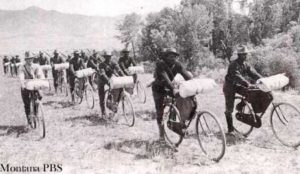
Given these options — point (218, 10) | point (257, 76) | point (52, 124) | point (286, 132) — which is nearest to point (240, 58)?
point (257, 76)

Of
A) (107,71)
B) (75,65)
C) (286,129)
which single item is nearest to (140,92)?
(75,65)

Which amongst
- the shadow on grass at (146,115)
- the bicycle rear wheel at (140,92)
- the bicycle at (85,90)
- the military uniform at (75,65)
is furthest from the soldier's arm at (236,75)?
the bicycle rear wheel at (140,92)

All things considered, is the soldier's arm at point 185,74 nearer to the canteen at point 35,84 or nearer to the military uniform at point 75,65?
the canteen at point 35,84

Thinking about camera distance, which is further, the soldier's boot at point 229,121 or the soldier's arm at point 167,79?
the soldier's boot at point 229,121

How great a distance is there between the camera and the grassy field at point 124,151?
7270 millimetres

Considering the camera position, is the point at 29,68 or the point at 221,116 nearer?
the point at 29,68

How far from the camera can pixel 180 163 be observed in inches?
293

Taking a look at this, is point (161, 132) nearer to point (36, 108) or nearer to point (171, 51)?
point (171, 51)

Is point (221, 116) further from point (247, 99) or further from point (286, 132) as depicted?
point (247, 99)

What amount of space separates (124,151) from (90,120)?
4051mm

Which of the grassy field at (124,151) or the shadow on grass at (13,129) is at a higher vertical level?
the grassy field at (124,151)

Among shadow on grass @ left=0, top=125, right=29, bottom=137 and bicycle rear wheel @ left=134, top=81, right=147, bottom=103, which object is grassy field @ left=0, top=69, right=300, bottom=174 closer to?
shadow on grass @ left=0, top=125, right=29, bottom=137

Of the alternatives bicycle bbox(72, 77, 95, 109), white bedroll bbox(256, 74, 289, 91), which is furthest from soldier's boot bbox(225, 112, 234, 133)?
bicycle bbox(72, 77, 95, 109)

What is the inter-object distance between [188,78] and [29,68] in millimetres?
4253
